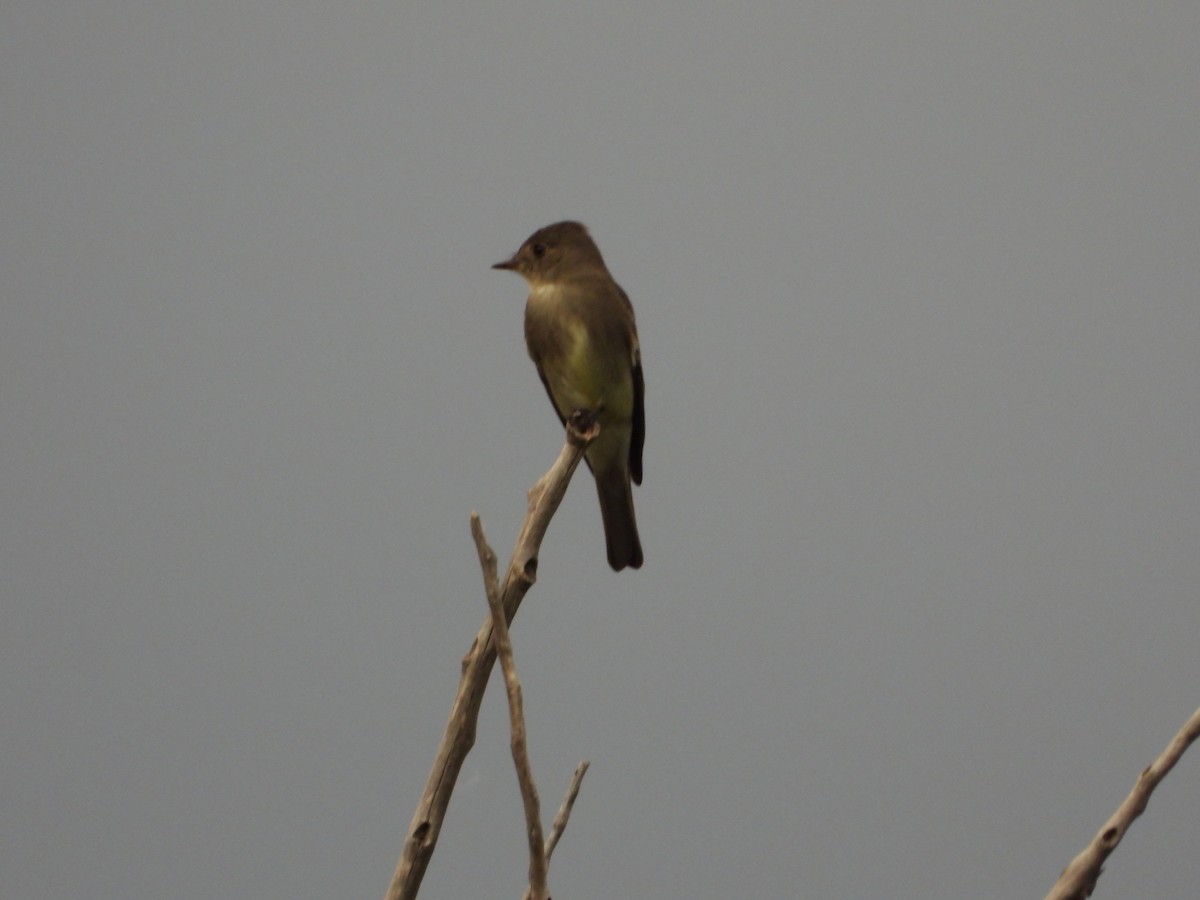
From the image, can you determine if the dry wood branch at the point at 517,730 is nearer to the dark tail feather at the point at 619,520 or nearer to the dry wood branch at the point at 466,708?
the dry wood branch at the point at 466,708

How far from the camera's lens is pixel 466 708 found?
296 cm

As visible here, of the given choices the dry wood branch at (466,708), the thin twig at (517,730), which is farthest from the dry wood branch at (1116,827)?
the dry wood branch at (466,708)

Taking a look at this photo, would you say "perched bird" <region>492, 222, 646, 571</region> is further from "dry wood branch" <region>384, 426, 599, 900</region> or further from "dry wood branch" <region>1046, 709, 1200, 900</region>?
"dry wood branch" <region>1046, 709, 1200, 900</region>

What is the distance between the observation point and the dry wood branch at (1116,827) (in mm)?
2393

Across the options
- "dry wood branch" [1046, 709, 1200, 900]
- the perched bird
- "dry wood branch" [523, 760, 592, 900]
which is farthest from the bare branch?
the perched bird

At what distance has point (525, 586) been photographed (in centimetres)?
312

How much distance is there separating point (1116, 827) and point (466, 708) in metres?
1.24

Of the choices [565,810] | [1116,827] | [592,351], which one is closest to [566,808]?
[565,810]

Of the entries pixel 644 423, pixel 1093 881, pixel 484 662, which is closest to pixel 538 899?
pixel 484 662

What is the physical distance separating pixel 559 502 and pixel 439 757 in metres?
0.68

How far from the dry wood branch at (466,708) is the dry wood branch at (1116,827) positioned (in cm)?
111

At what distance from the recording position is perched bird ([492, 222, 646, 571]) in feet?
16.5

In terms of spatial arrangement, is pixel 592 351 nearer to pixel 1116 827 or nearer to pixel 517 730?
pixel 517 730

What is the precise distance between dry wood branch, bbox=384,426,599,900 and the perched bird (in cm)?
165
